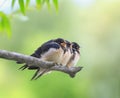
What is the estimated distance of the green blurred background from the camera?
4.70 metres

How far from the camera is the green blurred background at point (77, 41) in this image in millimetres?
4703

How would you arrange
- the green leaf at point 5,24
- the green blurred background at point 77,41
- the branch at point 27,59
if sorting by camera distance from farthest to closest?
the green blurred background at point 77,41 < the green leaf at point 5,24 < the branch at point 27,59

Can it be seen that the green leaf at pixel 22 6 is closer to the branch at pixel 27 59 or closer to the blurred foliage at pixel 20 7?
the blurred foliage at pixel 20 7

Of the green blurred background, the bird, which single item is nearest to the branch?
the bird

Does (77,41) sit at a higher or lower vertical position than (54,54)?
lower

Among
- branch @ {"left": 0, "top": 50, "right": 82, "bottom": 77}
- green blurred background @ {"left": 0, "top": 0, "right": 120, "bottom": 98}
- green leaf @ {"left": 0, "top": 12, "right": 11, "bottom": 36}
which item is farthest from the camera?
Result: green blurred background @ {"left": 0, "top": 0, "right": 120, "bottom": 98}

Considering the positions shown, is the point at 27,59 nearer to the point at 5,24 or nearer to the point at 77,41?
the point at 5,24

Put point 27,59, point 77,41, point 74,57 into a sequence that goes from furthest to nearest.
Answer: point 77,41 < point 74,57 < point 27,59

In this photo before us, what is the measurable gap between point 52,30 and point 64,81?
2.62 ft

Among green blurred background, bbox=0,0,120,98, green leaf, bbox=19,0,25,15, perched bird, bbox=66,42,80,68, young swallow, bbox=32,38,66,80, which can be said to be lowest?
green blurred background, bbox=0,0,120,98

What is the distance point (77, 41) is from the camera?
18.3ft

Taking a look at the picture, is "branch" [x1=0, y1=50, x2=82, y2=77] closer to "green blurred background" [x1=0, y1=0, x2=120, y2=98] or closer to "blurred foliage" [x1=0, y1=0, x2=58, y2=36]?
"blurred foliage" [x1=0, y1=0, x2=58, y2=36]

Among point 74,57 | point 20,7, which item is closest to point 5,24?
point 20,7

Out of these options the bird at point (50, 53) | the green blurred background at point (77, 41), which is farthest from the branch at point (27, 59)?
the green blurred background at point (77, 41)
